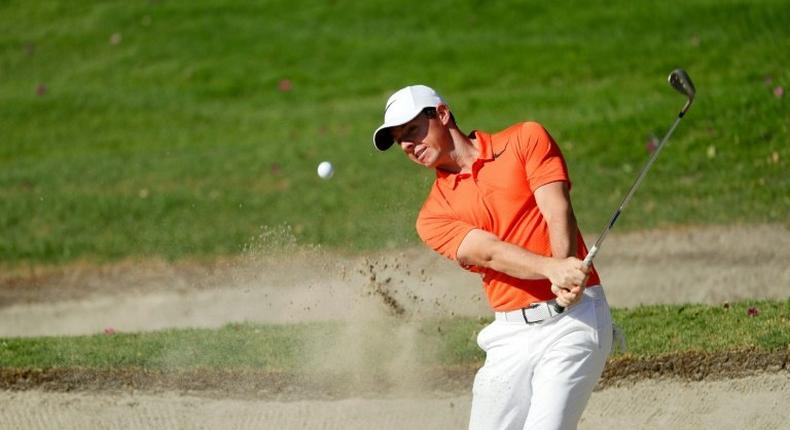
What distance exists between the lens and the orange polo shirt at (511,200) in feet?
18.3

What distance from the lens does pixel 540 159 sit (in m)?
5.58

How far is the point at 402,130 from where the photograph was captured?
19.1 feet

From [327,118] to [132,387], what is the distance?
9.21m

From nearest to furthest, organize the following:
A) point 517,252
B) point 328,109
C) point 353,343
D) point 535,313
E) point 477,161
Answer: point 517,252
point 535,313
point 477,161
point 353,343
point 328,109

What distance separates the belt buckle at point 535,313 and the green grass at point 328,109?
20.5ft

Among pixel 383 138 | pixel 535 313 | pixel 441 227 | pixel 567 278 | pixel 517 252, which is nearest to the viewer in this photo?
pixel 567 278

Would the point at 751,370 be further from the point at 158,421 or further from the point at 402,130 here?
the point at 158,421

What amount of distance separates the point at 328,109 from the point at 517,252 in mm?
12511

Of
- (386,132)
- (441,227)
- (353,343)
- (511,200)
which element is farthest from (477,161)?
(353,343)

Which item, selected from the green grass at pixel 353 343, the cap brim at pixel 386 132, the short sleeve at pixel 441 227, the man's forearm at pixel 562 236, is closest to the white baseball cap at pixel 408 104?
the cap brim at pixel 386 132

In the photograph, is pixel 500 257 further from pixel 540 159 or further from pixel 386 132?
pixel 386 132

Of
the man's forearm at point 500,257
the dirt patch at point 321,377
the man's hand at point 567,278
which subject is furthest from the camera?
the dirt patch at point 321,377

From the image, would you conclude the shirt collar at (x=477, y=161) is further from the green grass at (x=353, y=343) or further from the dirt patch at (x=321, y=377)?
the green grass at (x=353, y=343)

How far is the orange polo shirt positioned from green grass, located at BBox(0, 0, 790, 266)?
19.9ft
